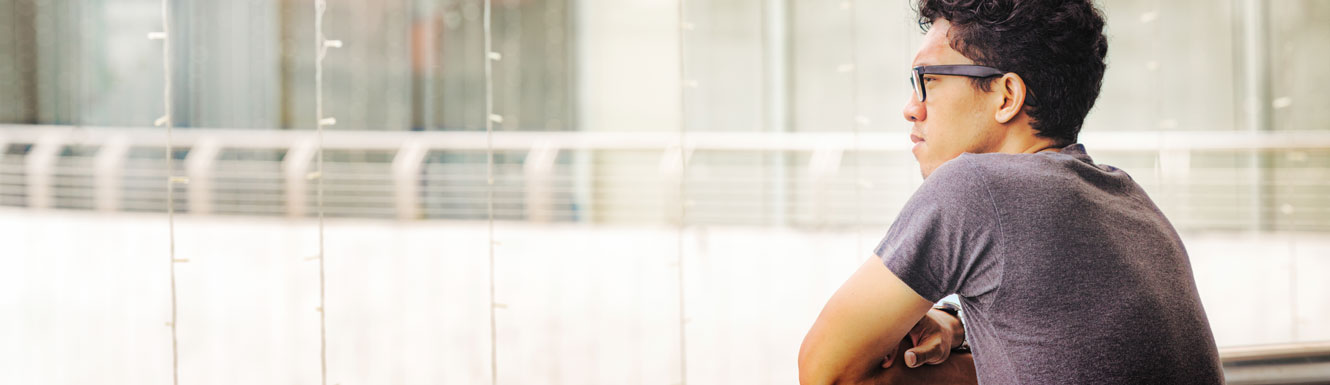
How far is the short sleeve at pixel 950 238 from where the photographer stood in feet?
2.09

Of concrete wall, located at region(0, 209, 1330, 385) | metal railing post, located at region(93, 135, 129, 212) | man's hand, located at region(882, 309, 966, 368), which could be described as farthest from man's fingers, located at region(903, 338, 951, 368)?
metal railing post, located at region(93, 135, 129, 212)

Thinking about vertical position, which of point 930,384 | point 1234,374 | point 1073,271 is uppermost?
point 1073,271

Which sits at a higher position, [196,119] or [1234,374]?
[196,119]

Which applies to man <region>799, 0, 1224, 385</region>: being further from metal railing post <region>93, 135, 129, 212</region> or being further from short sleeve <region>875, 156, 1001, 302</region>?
metal railing post <region>93, 135, 129, 212</region>

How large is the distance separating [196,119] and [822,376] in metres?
6.43

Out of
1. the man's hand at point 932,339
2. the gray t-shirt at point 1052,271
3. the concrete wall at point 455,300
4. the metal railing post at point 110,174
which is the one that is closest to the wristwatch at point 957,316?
the man's hand at point 932,339

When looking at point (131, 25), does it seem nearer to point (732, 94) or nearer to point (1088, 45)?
point (732, 94)

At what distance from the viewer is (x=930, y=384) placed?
757 mm

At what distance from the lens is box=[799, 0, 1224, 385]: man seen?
2.08ft

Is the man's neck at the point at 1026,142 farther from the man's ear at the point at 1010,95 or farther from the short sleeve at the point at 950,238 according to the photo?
→ the short sleeve at the point at 950,238

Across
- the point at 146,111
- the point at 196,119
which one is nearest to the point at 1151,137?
the point at 196,119

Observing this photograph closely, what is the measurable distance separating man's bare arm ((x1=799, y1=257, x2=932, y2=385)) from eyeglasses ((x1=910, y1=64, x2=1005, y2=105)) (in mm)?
221

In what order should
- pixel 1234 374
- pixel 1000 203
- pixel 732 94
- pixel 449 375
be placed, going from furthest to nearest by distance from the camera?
pixel 732 94
pixel 449 375
pixel 1234 374
pixel 1000 203

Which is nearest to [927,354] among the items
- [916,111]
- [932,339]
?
[932,339]
